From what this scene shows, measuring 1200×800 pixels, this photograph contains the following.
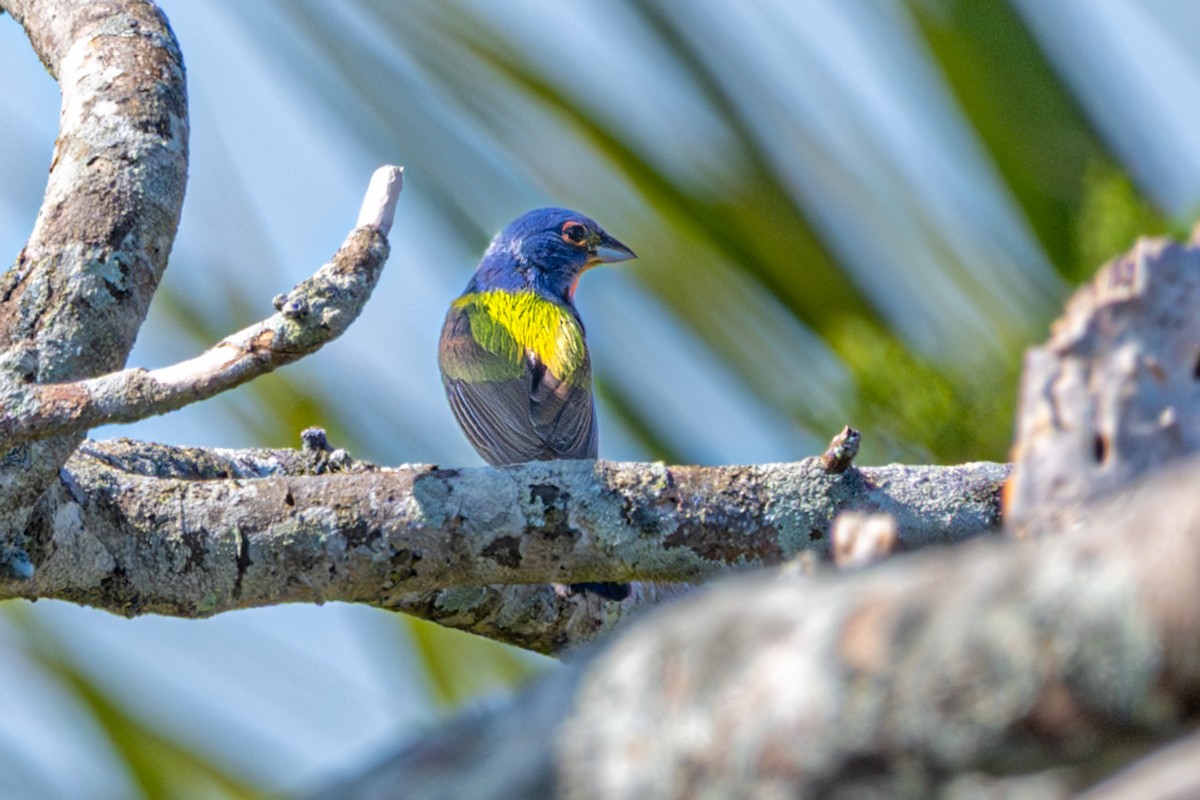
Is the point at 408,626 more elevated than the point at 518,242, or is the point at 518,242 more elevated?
the point at 518,242

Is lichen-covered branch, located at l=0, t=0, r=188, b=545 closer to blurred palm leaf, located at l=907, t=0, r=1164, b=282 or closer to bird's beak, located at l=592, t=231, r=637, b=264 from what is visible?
blurred palm leaf, located at l=907, t=0, r=1164, b=282

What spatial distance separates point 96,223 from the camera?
2.77m

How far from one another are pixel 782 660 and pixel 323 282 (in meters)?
1.45

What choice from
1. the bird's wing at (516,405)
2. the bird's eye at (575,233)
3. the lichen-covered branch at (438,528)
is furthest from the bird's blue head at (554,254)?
the lichen-covered branch at (438,528)

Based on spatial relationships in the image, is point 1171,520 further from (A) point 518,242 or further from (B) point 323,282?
(A) point 518,242

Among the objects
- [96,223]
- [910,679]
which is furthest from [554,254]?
[910,679]

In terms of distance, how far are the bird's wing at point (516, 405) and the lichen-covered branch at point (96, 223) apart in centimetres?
223

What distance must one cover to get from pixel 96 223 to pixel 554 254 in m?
3.79

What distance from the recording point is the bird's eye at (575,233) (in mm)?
6449

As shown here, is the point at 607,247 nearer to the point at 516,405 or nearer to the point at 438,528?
the point at 516,405

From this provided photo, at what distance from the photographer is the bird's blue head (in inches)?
253

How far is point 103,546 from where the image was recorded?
273 centimetres

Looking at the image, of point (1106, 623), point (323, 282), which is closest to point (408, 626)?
point (323, 282)

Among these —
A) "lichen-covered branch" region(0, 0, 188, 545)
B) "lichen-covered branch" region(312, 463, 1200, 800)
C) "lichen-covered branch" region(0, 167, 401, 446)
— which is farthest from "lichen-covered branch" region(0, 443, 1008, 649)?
"lichen-covered branch" region(312, 463, 1200, 800)
